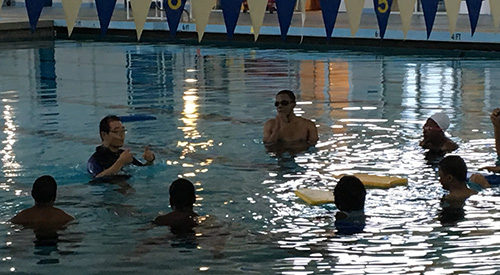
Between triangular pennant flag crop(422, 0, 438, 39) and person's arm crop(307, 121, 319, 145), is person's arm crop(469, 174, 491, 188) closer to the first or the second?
triangular pennant flag crop(422, 0, 438, 39)

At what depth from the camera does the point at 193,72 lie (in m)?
16.5

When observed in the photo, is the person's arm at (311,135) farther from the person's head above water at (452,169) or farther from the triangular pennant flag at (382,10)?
the person's head above water at (452,169)

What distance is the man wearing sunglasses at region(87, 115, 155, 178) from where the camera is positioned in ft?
25.6

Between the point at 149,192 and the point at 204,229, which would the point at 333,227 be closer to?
the point at 204,229

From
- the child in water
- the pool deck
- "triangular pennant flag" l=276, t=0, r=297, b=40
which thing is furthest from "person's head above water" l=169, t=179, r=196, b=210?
the pool deck

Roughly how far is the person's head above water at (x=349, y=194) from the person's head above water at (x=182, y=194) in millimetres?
1051

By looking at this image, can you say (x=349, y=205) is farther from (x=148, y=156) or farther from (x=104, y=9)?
(x=148, y=156)

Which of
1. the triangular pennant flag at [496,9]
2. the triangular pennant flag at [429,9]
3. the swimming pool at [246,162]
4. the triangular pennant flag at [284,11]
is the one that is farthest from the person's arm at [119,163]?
the triangular pennant flag at [496,9]

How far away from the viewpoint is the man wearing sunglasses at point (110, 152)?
25.6 ft

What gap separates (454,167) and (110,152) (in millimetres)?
3082

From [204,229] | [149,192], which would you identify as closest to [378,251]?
[204,229]

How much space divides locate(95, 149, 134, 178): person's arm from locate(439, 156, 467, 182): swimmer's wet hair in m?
2.69

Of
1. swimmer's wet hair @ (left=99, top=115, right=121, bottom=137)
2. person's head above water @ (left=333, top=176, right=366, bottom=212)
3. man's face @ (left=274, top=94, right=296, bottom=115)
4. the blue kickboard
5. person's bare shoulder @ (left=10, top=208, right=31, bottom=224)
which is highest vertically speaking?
man's face @ (left=274, top=94, right=296, bottom=115)

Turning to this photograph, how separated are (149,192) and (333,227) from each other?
1916 millimetres
